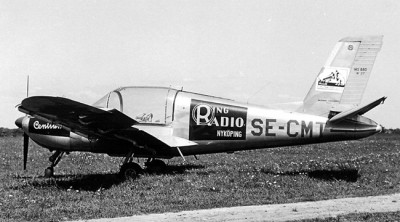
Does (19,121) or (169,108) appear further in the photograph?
(19,121)

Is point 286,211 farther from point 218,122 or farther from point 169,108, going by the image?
point 169,108

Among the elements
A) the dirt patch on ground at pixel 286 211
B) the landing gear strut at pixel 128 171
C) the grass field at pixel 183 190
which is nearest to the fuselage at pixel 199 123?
the landing gear strut at pixel 128 171

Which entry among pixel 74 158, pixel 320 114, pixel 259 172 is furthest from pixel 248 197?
pixel 74 158

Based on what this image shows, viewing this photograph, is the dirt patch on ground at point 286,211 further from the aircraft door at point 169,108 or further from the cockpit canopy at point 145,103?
the cockpit canopy at point 145,103

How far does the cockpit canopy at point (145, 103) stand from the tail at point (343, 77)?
12.9ft

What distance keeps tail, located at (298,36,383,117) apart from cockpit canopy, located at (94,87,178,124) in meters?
3.92

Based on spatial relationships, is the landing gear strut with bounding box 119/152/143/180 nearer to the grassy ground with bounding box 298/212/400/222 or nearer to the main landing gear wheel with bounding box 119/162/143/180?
the main landing gear wheel with bounding box 119/162/143/180

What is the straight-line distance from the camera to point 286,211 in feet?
28.3

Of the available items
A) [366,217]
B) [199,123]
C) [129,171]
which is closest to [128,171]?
[129,171]

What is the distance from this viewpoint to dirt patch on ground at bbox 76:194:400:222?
8109 mm

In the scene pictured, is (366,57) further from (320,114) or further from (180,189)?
(180,189)

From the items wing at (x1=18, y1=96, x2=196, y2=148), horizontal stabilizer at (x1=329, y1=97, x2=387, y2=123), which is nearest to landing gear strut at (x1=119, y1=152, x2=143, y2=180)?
wing at (x1=18, y1=96, x2=196, y2=148)

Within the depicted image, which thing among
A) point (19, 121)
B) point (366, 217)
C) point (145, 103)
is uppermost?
point (145, 103)

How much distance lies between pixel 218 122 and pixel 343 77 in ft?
12.4
